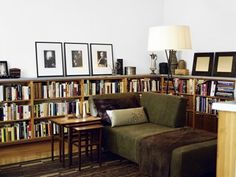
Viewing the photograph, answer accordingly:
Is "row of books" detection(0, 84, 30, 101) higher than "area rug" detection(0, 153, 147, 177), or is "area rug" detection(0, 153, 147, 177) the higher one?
"row of books" detection(0, 84, 30, 101)

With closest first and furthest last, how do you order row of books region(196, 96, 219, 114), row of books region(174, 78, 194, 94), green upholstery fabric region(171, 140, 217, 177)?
green upholstery fabric region(171, 140, 217, 177) → row of books region(196, 96, 219, 114) → row of books region(174, 78, 194, 94)

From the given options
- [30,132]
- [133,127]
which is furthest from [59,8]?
[133,127]

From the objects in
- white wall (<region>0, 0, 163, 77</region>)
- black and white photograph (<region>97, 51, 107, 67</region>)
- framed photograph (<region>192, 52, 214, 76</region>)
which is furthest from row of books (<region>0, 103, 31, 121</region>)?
framed photograph (<region>192, 52, 214, 76</region>)

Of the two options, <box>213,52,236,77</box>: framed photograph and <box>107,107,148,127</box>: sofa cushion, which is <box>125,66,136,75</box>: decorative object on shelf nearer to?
<box>213,52,236,77</box>: framed photograph

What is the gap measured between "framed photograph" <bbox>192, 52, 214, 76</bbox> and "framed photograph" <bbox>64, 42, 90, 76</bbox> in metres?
1.93

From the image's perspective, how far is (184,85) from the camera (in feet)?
18.4

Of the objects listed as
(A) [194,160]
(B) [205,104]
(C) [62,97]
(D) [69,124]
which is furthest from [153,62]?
(A) [194,160]

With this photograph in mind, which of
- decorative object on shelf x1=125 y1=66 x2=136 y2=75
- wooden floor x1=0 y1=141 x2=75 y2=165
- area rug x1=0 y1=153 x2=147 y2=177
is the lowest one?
area rug x1=0 y1=153 x2=147 y2=177

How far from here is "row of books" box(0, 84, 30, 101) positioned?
4652 mm

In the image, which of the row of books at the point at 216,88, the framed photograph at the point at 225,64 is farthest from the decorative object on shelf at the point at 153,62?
the framed photograph at the point at 225,64

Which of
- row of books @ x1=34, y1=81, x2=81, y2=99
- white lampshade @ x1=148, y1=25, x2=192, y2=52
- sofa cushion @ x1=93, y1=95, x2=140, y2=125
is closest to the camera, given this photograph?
white lampshade @ x1=148, y1=25, x2=192, y2=52

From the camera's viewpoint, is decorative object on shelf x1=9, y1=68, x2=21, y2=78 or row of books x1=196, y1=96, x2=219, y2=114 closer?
decorative object on shelf x1=9, y1=68, x2=21, y2=78

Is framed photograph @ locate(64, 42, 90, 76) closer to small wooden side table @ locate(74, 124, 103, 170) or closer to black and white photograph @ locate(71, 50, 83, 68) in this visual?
black and white photograph @ locate(71, 50, 83, 68)

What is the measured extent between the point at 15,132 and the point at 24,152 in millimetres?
429
